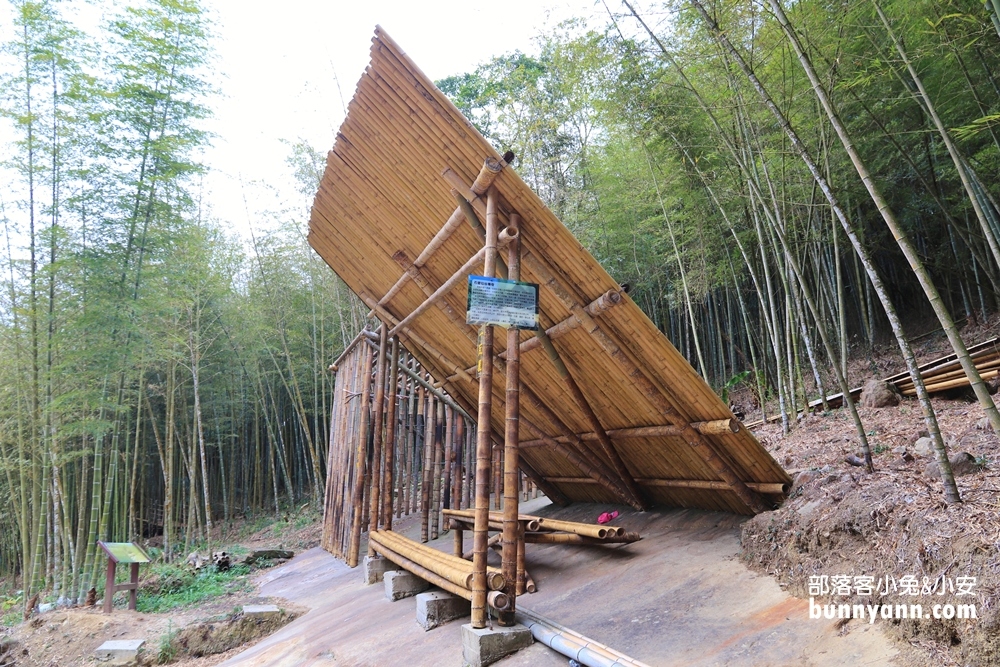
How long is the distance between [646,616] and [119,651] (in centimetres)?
412

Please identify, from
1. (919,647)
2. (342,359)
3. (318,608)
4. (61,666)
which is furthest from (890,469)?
(342,359)

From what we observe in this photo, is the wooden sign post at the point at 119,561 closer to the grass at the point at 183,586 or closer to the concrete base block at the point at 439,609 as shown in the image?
the grass at the point at 183,586

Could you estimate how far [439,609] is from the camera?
3.42 metres

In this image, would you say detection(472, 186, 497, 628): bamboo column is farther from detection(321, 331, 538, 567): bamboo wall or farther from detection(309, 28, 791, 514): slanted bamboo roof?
detection(321, 331, 538, 567): bamboo wall

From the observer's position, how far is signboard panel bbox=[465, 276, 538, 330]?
2801 millimetres

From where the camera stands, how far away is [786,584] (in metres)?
2.60

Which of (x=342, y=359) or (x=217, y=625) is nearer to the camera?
(x=217, y=625)

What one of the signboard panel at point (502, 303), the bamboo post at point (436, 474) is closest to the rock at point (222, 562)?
the bamboo post at point (436, 474)

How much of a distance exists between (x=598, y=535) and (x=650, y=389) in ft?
2.93

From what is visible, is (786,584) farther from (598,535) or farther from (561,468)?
(561,468)

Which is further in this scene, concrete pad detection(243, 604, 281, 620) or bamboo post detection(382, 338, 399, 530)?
bamboo post detection(382, 338, 399, 530)

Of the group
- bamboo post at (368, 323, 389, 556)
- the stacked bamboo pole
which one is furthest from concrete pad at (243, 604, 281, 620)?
the stacked bamboo pole

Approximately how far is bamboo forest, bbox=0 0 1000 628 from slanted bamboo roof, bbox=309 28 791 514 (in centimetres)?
45

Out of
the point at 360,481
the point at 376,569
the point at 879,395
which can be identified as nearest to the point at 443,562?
the point at 376,569
